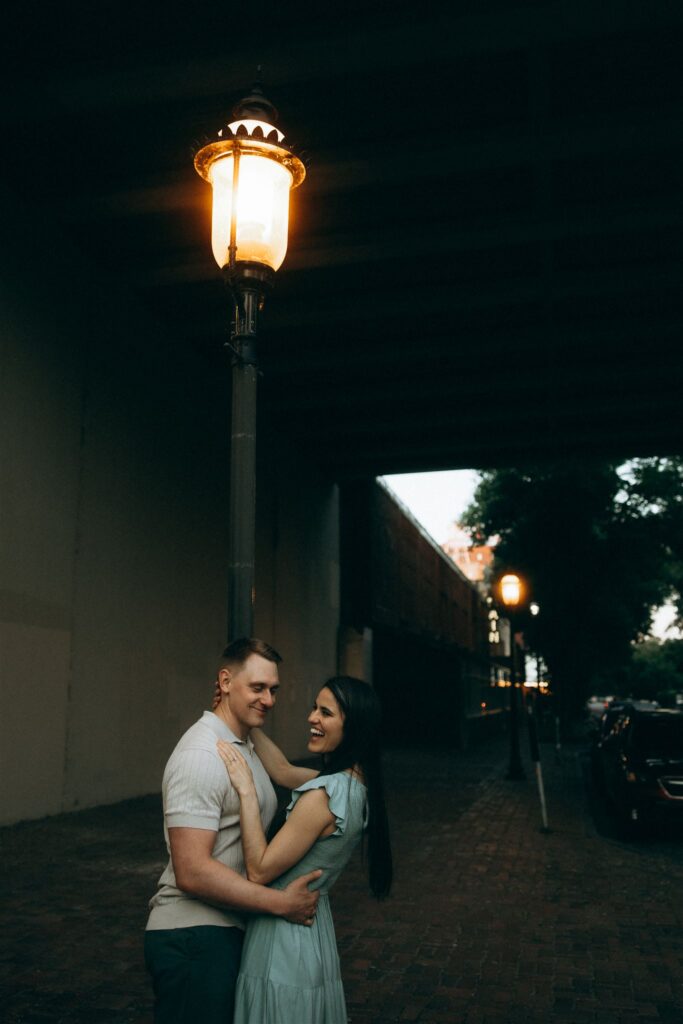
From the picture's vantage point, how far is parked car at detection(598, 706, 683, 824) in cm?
1139

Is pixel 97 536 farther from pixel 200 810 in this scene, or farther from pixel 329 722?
pixel 200 810

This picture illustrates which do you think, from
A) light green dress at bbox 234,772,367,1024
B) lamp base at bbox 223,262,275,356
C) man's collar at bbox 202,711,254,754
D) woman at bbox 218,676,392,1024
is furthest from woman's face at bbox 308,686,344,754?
lamp base at bbox 223,262,275,356

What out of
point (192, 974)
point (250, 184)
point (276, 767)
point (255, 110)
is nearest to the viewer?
point (192, 974)

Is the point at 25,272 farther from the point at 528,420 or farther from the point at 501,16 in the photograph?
the point at 528,420

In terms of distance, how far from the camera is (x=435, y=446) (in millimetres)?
23516

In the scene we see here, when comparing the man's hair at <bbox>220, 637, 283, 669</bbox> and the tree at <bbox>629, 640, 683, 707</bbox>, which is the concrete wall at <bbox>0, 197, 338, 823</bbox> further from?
the tree at <bbox>629, 640, 683, 707</bbox>

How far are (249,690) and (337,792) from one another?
0.43m

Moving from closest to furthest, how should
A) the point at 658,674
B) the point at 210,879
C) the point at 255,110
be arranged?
the point at 210,879 < the point at 255,110 < the point at 658,674

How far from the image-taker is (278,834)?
2754 millimetres

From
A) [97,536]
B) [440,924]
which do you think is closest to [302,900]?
[440,924]

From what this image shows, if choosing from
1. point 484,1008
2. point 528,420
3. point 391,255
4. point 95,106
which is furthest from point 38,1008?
point 528,420

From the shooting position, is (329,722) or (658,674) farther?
(658,674)

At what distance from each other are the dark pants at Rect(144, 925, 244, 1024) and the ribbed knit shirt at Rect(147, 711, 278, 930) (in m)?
0.04

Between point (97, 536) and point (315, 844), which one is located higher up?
point (97, 536)
